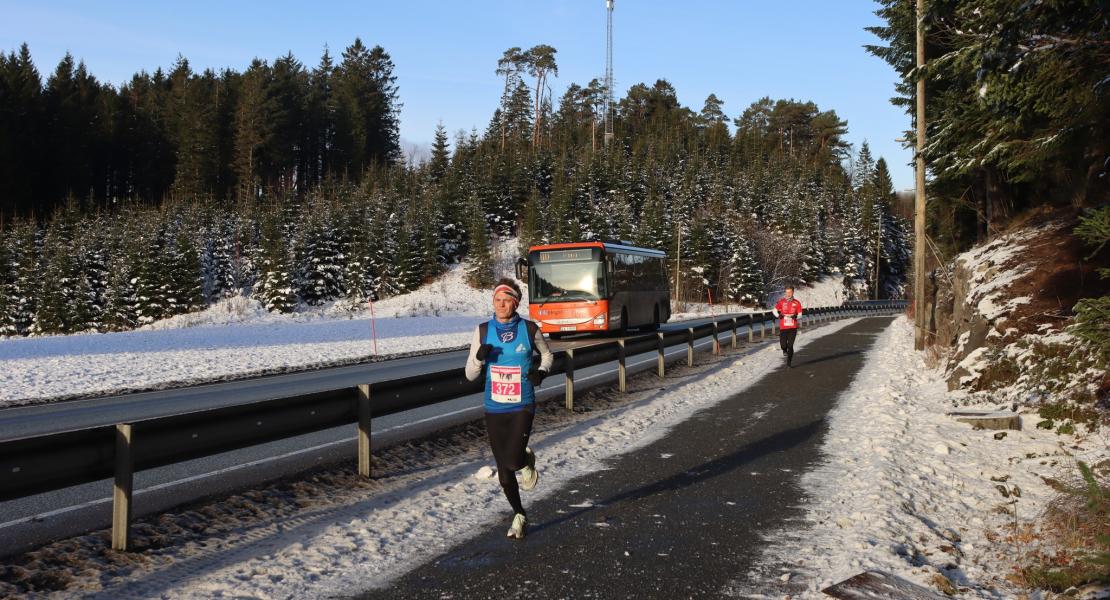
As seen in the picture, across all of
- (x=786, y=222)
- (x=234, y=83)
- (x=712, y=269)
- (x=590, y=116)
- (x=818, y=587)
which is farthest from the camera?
(x=590, y=116)

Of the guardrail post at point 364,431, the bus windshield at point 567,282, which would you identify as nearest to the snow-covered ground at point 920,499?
the guardrail post at point 364,431

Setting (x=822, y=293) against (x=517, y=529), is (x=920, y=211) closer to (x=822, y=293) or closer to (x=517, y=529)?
(x=517, y=529)

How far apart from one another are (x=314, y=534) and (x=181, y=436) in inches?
54.4

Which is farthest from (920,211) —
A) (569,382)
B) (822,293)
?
(822,293)

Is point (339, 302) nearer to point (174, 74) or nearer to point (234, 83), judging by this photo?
point (234, 83)

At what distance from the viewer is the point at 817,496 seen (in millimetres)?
7324

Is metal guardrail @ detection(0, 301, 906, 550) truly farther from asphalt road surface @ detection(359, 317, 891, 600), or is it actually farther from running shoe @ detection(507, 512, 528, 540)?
running shoe @ detection(507, 512, 528, 540)

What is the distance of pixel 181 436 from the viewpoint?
6430 millimetres

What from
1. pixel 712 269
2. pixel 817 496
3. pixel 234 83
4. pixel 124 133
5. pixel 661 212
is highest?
pixel 234 83

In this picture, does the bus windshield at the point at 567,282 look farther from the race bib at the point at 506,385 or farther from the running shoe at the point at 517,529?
the running shoe at the point at 517,529

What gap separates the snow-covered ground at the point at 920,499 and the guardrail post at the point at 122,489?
14.5ft

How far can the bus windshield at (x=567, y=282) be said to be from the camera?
27062 millimetres

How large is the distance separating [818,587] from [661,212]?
82.4 metres

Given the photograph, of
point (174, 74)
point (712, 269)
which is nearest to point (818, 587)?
point (712, 269)
